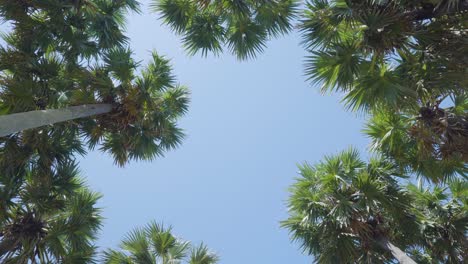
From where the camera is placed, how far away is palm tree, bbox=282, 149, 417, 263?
7.64 metres

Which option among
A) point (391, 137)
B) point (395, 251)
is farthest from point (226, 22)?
point (395, 251)

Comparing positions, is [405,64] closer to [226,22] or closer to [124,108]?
[226,22]

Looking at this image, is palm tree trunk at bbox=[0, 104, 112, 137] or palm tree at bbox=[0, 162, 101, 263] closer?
palm tree trunk at bbox=[0, 104, 112, 137]

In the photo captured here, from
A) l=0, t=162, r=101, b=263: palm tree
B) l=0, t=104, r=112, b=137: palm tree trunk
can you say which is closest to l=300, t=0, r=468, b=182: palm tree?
l=0, t=104, r=112, b=137: palm tree trunk

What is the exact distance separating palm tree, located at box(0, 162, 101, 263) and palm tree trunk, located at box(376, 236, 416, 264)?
588cm

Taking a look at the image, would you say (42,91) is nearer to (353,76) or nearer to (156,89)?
(156,89)

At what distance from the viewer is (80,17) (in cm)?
860

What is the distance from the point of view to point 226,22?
9.23 meters

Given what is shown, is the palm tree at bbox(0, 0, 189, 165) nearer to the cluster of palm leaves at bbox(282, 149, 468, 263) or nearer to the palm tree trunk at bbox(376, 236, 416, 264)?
the cluster of palm leaves at bbox(282, 149, 468, 263)

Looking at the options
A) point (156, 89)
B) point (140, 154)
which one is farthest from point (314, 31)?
point (140, 154)

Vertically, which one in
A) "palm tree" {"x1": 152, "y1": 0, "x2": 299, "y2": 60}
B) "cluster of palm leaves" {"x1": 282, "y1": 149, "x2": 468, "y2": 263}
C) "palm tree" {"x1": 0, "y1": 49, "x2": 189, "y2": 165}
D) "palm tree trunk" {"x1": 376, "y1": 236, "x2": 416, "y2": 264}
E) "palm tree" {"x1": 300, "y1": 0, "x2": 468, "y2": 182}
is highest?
"palm tree" {"x1": 152, "y1": 0, "x2": 299, "y2": 60}

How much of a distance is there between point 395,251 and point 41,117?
22.6ft

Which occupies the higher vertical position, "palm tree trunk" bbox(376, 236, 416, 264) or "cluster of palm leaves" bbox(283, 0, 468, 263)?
"cluster of palm leaves" bbox(283, 0, 468, 263)

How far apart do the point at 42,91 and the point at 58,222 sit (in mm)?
2732
